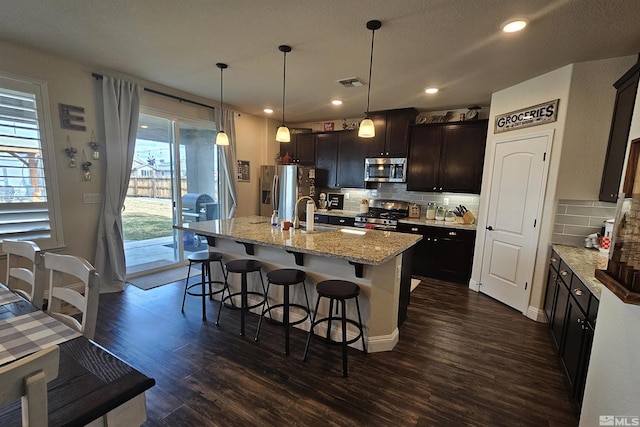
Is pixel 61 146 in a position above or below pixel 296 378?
above

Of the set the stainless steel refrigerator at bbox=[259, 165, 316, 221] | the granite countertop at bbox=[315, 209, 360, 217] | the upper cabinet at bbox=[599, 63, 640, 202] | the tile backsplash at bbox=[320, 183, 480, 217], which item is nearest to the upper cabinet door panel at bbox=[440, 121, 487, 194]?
the tile backsplash at bbox=[320, 183, 480, 217]

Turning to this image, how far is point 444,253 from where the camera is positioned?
4266 millimetres

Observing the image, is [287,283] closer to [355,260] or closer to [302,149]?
[355,260]

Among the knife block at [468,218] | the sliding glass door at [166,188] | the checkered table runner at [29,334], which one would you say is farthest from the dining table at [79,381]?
the knife block at [468,218]

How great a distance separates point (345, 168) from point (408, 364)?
12.2 feet

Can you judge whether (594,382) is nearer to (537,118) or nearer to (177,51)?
(537,118)

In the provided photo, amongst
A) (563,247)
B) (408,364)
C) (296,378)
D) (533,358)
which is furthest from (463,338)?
(296,378)

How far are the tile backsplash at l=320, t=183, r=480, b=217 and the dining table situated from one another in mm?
4707

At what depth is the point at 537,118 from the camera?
3121 millimetres

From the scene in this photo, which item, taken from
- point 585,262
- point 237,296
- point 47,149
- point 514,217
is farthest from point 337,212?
point 47,149

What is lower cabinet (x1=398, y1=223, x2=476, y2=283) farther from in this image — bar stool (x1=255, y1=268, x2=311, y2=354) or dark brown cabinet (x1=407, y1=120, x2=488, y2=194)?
bar stool (x1=255, y1=268, x2=311, y2=354)

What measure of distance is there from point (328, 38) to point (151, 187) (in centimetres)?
327

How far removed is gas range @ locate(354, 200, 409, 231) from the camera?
4633mm

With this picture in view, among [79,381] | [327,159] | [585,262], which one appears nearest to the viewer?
[79,381]
